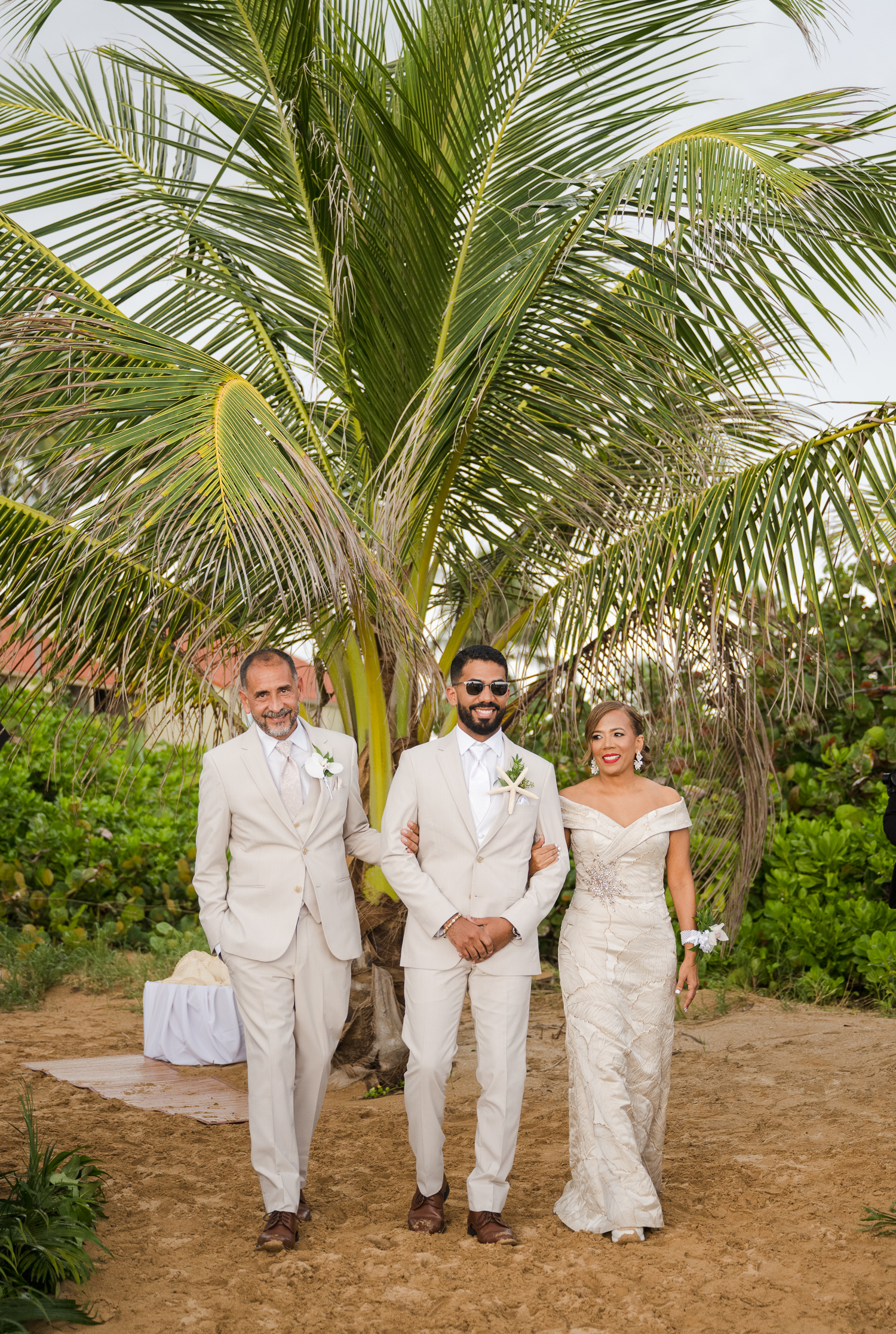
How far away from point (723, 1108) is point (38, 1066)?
3845 mm

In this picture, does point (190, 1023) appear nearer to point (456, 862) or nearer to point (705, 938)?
point (456, 862)

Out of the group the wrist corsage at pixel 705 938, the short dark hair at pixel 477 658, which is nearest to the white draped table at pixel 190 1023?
the wrist corsage at pixel 705 938

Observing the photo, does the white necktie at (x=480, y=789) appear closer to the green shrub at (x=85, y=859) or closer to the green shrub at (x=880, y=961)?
the green shrub at (x=880, y=961)

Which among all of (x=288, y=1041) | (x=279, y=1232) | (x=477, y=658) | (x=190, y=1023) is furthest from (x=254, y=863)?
(x=190, y=1023)

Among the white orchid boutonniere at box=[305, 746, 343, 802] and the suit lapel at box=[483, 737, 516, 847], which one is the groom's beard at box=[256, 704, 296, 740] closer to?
the white orchid boutonniere at box=[305, 746, 343, 802]

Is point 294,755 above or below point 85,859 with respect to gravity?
above

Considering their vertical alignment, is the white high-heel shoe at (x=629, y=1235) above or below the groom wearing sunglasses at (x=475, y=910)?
below

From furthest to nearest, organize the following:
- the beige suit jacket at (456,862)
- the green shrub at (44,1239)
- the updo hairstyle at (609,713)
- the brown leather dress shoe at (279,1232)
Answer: the updo hairstyle at (609,713), the beige suit jacket at (456,862), the brown leather dress shoe at (279,1232), the green shrub at (44,1239)

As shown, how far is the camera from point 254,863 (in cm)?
420

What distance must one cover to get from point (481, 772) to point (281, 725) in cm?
73

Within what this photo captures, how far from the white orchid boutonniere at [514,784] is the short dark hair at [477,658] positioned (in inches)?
13.3

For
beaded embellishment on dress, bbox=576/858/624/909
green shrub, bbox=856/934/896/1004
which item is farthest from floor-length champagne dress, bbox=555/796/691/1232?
green shrub, bbox=856/934/896/1004

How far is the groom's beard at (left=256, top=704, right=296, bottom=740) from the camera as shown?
4262 millimetres

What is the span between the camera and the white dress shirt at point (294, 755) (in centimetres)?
429
